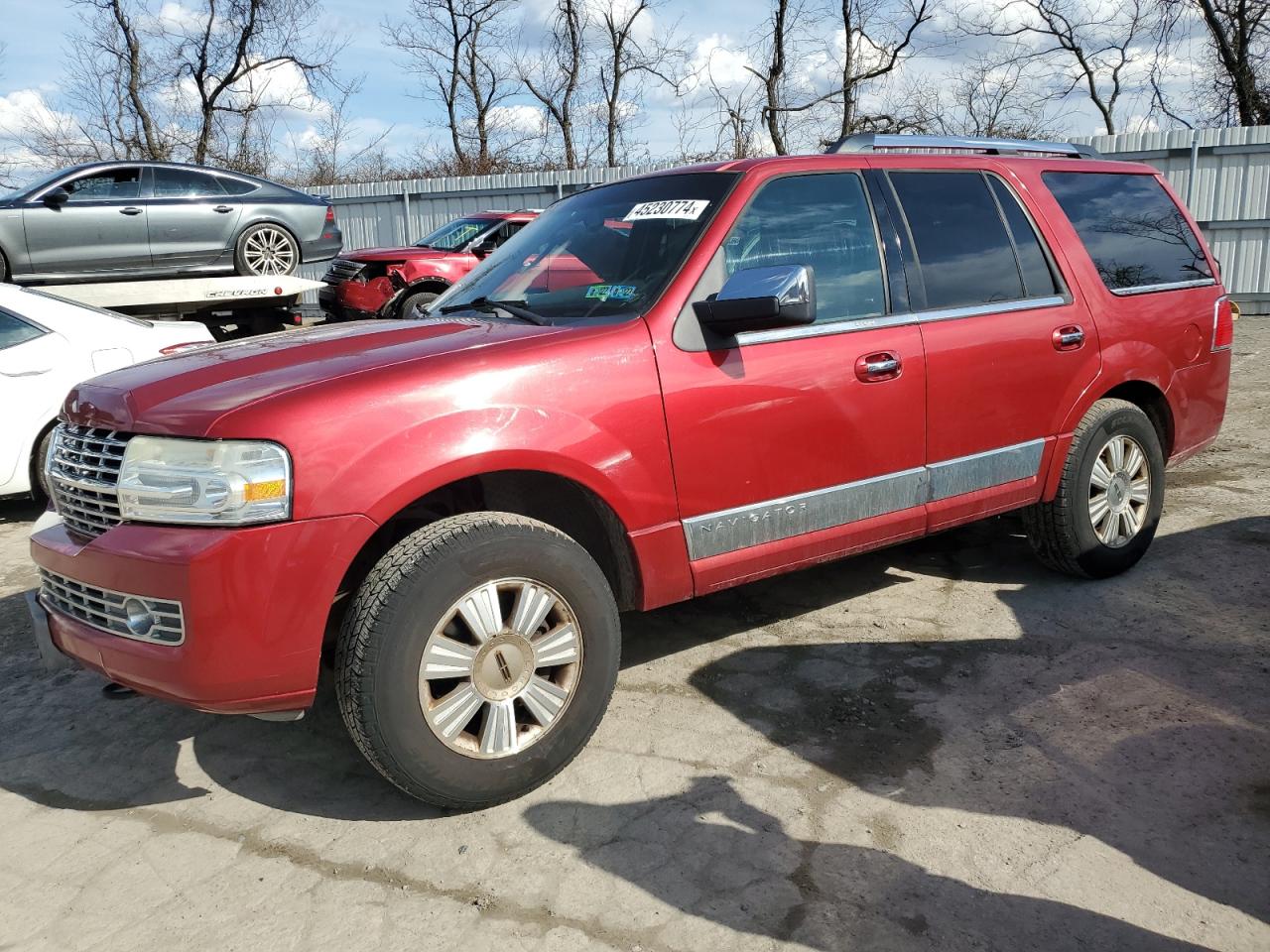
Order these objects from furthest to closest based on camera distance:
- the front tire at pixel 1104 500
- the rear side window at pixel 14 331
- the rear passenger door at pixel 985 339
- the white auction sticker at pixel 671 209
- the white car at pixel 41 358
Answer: the rear side window at pixel 14 331 < the white car at pixel 41 358 < the front tire at pixel 1104 500 < the rear passenger door at pixel 985 339 < the white auction sticker at pixel 671 209

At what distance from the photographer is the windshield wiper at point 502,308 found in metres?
3.50

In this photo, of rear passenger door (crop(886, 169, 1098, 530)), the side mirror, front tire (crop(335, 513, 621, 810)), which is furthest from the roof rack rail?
front tire (crop(335, 513, 621, 810))

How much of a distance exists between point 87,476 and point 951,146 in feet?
11.8

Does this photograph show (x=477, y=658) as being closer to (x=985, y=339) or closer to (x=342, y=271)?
(x=985, y=339)

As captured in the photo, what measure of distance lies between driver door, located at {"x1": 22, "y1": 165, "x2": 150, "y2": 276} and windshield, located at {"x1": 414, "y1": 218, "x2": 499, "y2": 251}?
317 centimetres

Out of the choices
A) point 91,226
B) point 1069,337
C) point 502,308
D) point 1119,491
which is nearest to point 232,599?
point 502,308

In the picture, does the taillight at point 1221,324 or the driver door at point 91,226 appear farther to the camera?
the driver door at point 91,226

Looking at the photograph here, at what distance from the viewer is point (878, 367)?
3.71 metres

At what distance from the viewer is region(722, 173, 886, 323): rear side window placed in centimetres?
361

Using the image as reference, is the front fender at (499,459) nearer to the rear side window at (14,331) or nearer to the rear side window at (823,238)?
the rear side window at (823,238)

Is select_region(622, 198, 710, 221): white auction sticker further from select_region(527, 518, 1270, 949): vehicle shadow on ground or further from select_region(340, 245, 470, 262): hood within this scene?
select_region(340, 245, 470, 262): hood

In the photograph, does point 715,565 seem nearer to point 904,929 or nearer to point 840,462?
point 840,462

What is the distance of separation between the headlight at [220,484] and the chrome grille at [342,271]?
924 centimetres

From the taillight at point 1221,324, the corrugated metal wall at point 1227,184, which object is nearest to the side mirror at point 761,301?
the taillight at point 1221,324
